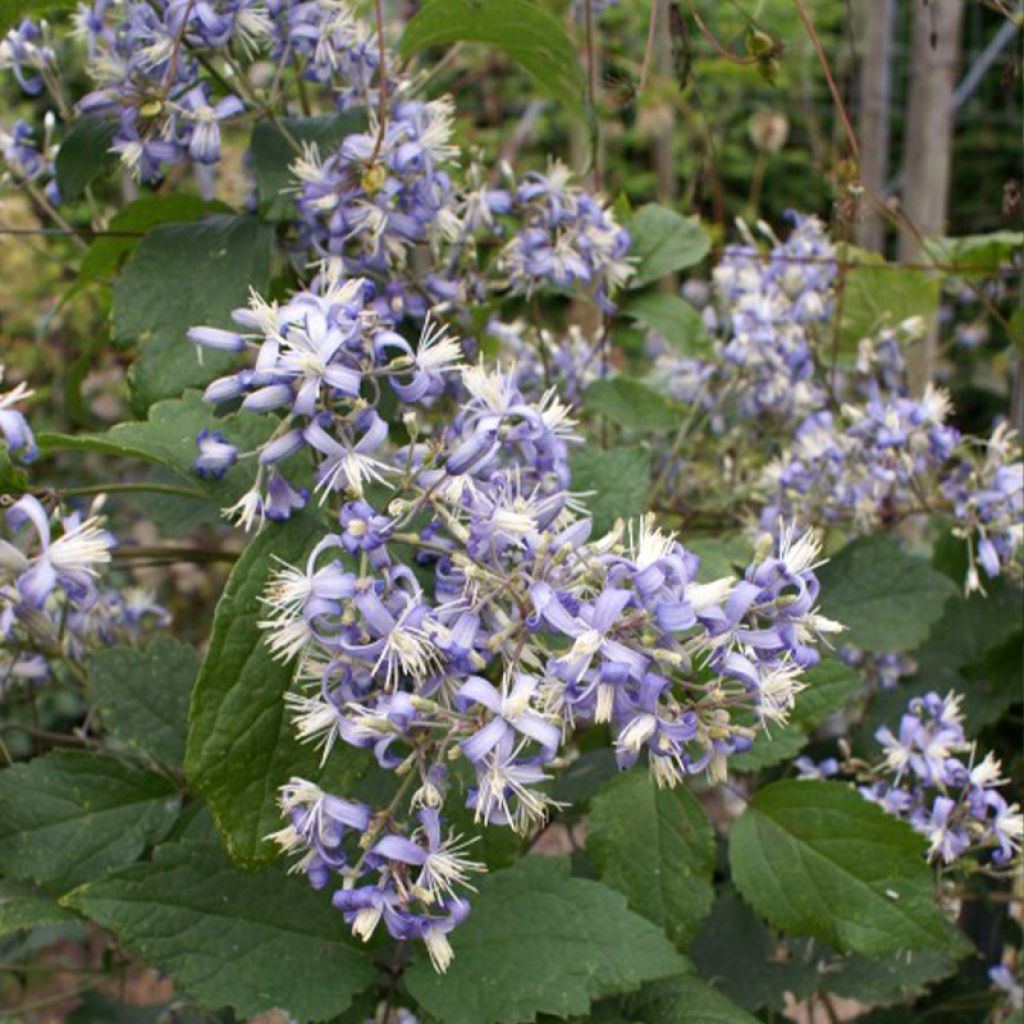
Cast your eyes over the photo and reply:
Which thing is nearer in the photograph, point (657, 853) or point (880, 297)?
point (657, 853)

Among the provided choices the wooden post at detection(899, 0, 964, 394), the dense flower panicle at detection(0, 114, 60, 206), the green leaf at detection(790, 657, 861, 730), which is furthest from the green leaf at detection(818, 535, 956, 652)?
the wooden post at detection(899, 0, 964, 394)

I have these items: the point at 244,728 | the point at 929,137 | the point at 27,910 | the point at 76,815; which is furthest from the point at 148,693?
the point at 929,137

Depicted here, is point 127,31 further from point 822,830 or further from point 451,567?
point 822,830

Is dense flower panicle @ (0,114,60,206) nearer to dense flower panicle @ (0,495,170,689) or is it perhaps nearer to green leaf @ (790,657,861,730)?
dense flower panicle @ (0,495,170,689)

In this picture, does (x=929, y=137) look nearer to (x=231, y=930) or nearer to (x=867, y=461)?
(x=867, y=461)

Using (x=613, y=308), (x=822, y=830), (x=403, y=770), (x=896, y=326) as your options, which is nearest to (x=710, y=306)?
(x=896, y=326)

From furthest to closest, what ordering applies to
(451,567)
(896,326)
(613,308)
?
(896,326) < (613,308) < (451,567)
